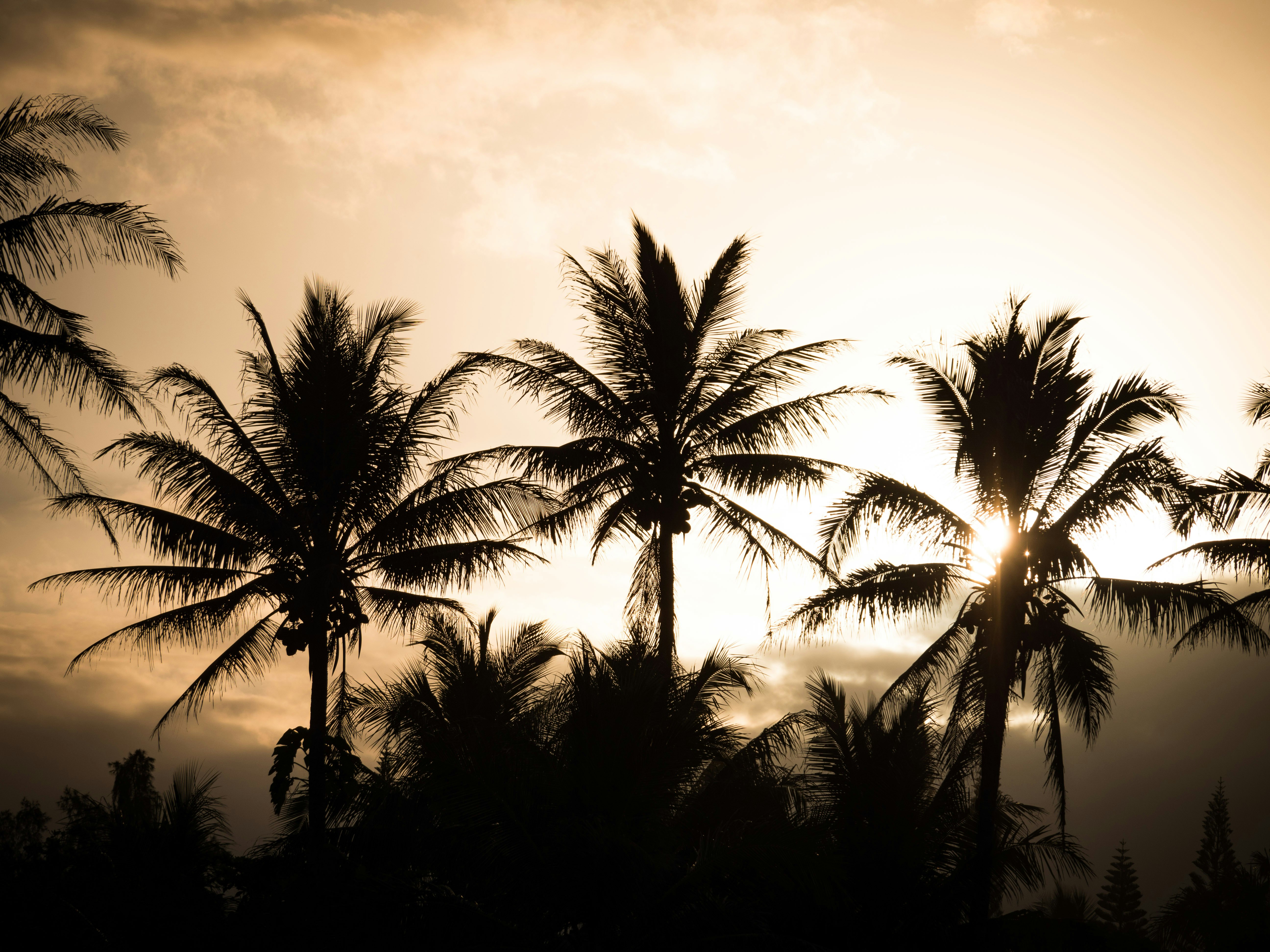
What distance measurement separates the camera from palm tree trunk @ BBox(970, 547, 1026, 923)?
13.4 m

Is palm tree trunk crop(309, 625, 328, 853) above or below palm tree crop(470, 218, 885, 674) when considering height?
below

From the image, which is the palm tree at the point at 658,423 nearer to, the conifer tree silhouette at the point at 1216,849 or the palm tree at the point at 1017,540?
the palm tree at the point at 1017,540

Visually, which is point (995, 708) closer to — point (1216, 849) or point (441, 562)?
point (441, 562)

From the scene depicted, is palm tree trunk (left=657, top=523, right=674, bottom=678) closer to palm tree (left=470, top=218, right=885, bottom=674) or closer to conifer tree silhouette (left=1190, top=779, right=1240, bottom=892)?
palm tree (left=470, top=218, right=885, bottom=674)

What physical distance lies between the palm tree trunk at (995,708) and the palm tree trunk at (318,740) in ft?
28.5

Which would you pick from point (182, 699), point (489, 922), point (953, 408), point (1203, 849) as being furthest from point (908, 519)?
point (1203, 849)

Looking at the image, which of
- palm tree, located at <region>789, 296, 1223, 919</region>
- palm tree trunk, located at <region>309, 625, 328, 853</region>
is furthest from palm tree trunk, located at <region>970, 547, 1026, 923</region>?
palm tree trunk, located at <region>309, 625, 328, 853</region>

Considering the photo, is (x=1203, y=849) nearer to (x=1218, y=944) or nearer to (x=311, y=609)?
(x=1218, y=944)

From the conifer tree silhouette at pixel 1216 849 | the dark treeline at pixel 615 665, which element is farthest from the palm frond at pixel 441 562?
the conifer tree silhouette at pixel 1216 849

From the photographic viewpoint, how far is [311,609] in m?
15.0

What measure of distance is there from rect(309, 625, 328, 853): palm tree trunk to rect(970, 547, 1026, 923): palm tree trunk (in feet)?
28.5

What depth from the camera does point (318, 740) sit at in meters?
14.7

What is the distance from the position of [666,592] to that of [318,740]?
5.60 metres

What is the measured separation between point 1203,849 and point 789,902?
4119 cm
